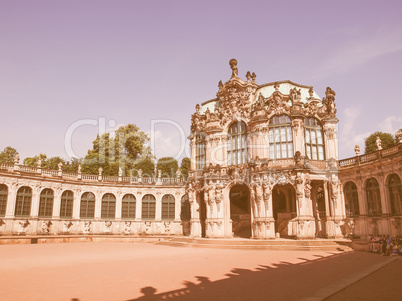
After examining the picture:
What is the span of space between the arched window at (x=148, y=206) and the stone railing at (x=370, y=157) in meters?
26.1

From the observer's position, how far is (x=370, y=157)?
2988 cm

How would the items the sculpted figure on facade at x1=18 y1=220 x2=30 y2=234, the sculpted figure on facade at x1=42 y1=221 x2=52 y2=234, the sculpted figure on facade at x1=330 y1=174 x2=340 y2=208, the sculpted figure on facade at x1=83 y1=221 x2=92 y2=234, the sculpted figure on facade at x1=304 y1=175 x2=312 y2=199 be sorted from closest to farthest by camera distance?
the sculpted figure on facade at x1=304 y1=175 x2=312 y2=199 < the sculpted figure on facade at x1=330 y1=174 x2=340 y2=208 < the sculpted figure on facade at x1=18 y1=220 x2=30 y2=234 < the sculpted figure on facade at x1=42 y1=221 x2=52 y2=234 < the sculpted figure on facade at x1=83 y1=221 x2=92 y2=234

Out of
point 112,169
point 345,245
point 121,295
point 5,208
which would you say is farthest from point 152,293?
point 112,169

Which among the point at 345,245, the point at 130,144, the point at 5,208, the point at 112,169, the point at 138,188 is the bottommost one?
the point at 345,245

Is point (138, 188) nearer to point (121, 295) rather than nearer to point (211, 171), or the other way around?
point (211, 171)

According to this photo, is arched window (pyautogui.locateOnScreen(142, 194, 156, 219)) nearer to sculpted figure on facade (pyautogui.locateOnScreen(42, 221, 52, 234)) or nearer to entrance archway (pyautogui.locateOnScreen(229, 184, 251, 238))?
entrance archway (pyautogui.locateOnScreen(229, 184, 251, 238))

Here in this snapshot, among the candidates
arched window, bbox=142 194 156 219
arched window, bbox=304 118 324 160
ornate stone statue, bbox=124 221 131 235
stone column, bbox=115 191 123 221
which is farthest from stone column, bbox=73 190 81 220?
arched window, bbox=304 118 324 160

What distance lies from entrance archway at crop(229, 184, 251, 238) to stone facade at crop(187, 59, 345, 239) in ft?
0.42

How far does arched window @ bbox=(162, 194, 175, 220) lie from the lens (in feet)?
149

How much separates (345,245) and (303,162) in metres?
8.62

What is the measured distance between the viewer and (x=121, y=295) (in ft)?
34.8

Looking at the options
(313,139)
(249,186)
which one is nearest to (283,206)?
(249,186)

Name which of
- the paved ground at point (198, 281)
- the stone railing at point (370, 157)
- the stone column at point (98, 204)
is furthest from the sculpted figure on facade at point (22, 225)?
the stone railing at point (370, 157)

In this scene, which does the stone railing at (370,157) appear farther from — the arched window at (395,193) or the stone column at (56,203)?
the stone column at (56,203)
